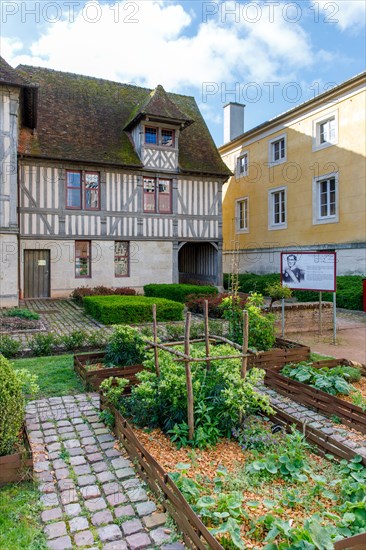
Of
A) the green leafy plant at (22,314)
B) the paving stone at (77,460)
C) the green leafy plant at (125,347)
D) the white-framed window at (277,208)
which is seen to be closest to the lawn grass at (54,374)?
the green leafy plant at (125,347)

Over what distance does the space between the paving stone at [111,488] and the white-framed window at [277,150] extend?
60.5 feet

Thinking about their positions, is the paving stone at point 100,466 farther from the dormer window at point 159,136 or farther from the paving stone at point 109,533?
the dormer window at point 159,136

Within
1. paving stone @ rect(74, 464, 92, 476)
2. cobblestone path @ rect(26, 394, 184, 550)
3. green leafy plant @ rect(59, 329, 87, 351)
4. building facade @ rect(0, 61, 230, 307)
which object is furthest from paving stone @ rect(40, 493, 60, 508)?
building facade @ rect(0, 61, 230, 307)

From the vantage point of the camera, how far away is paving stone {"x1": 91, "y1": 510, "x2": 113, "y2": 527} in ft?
9.26

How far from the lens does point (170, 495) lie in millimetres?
2877

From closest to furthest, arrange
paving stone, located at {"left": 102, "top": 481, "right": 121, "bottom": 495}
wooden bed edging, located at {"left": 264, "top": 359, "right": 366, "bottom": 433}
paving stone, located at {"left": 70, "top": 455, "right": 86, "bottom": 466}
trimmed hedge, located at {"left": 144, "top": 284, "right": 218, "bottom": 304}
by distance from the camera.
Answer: paving stone, located at {"left": 102, "top": 481, "right": 121, "bottom": 495}
paving stone, located at {"left": 70, "top": 455, "right": 86, "bottom": 466}
wooden bed edging, located at {"left": 264, "top": 359, "right": 366, "bottom": 433}
trimmed hedge, located at {"left": 144, "top": 284, "right": 218, "bottom": 304}

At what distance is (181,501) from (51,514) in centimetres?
99

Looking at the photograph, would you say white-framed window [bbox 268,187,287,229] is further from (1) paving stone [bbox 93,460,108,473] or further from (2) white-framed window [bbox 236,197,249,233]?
(1) paving stone [bbox 93,460,108,473]

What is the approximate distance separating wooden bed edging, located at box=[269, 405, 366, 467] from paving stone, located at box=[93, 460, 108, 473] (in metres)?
1.91

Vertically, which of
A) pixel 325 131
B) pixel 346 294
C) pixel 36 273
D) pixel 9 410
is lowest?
pixel 9 410

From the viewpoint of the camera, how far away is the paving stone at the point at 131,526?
2732mm

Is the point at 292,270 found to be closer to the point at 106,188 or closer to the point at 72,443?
the point at 72,443

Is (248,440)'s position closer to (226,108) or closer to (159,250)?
(159,250)

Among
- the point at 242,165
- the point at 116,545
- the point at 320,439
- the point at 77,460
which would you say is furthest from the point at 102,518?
the point at 242,165
